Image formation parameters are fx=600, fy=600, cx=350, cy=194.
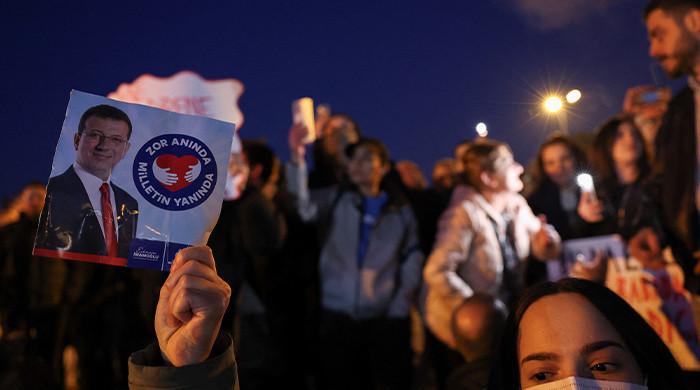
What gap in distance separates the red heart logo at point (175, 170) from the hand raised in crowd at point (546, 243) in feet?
9.42

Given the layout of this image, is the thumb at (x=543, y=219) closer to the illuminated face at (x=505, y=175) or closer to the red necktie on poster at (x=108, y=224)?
the illuminated face at (x=505, y=175)

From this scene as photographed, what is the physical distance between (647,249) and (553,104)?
3.73 feet

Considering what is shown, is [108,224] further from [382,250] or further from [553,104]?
[553,104]

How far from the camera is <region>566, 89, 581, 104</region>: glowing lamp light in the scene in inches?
154

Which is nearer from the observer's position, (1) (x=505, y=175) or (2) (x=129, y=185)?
(2) (x=129, y=185)

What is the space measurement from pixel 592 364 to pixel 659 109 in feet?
8.48

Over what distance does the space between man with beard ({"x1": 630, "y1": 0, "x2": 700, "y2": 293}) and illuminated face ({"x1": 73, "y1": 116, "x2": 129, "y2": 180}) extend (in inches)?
115

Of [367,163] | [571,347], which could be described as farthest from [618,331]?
[367,163]

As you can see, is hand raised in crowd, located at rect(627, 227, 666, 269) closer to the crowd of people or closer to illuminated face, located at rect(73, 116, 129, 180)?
the crowd of people

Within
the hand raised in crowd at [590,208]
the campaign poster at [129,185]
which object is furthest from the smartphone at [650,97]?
the campaign poster at [129,185]

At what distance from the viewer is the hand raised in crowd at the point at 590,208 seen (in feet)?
12.1

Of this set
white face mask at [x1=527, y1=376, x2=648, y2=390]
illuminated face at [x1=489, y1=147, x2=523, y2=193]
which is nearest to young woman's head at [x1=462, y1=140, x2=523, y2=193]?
illuminated face at [x1=489, y1=147, x2=523, y2=193]

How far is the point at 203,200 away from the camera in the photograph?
4.88 feet

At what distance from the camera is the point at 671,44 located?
130 inches
